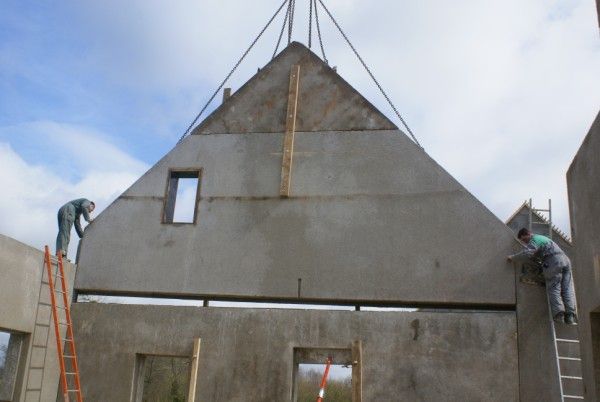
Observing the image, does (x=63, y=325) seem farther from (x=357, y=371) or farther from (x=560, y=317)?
(x=560, y=317)

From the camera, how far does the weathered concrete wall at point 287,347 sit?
6871 millimetres

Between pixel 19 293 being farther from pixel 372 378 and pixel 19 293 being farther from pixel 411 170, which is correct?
pixel 411 170

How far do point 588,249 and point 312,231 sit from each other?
141 inches

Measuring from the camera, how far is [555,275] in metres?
6.79

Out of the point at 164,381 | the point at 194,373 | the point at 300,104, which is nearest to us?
the point at 194,373

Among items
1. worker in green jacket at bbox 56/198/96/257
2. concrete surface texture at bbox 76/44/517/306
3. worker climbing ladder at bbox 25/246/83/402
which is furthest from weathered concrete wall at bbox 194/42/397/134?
worker climbing ladder at bbox 25/246/83/402

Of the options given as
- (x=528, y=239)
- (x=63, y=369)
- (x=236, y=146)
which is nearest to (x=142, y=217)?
(x=236, y=146)

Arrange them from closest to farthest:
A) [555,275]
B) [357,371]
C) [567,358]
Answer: [567,358], [555,275], [357,371]

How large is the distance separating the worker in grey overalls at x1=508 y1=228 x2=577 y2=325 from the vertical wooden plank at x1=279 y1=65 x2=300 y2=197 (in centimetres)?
303

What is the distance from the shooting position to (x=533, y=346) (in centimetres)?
682

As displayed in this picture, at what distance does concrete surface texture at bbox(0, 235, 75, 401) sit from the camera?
689 centimetres

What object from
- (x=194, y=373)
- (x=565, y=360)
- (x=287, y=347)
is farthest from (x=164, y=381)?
(x=565, y=360)

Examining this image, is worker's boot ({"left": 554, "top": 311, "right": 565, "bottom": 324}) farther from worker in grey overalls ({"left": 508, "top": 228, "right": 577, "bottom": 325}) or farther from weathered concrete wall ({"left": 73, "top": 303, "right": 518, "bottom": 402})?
weathered concrete wall ({"left": 73, "top": 303, "right": 518, "bottom": 402})

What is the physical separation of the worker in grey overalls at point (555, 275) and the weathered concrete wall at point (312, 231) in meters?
0.35
